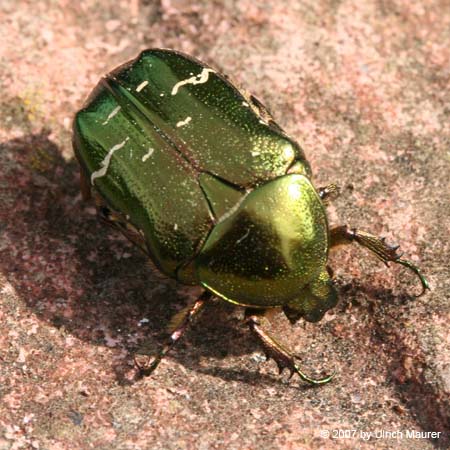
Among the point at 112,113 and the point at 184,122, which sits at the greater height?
the point at 184,122

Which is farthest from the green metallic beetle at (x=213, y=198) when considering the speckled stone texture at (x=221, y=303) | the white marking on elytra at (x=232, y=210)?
the speckled stone texture at (x=221, y=303)

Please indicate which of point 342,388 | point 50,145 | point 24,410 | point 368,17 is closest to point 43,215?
point 50,145

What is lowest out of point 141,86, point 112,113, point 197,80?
point 112,113

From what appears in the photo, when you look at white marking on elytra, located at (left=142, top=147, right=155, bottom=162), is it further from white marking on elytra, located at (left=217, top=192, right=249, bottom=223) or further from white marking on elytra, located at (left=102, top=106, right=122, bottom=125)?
white marking on elytra, located at (left=217, top=192, right=249, bottom=223)

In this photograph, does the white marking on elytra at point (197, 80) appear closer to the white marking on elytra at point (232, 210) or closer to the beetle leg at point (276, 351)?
the white marking on elytra at point (232, 210)

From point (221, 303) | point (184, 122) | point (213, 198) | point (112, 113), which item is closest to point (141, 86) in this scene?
point (112, 113)

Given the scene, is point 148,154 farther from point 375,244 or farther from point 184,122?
point 375,244
